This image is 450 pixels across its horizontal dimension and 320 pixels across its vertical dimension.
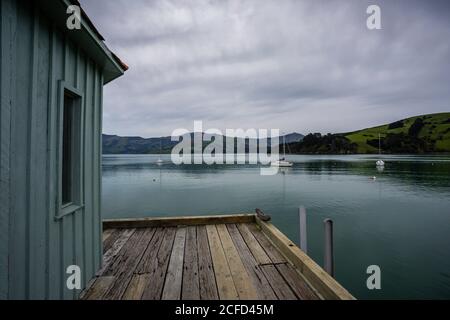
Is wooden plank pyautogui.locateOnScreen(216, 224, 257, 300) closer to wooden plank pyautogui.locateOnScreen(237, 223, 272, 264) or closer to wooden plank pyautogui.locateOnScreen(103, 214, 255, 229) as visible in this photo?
wooden plank pyautogui.locateOnScreen(237, 223, 272, 264)

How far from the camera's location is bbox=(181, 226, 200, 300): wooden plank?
283cm

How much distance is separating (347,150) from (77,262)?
168 meters

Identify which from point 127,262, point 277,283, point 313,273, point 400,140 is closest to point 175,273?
point 127,262

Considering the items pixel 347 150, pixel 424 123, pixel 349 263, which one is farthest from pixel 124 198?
pixel 424 123

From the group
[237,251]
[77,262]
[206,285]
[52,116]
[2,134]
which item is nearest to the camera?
[2,134]

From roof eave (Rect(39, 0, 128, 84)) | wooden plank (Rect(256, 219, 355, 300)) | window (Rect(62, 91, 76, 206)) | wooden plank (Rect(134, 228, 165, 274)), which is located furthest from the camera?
wooden plank (Rect(134, 228, 165, 274))

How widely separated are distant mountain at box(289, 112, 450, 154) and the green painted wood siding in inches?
6412

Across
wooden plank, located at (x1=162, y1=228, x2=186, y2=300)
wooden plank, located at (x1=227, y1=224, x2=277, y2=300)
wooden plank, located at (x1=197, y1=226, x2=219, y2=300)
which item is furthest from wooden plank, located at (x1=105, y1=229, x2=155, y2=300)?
wooden plank, located at (x1=227, y1=224, x2=277, y2=300)

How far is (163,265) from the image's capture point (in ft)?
11.7

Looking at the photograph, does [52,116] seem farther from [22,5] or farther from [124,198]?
[124,198]

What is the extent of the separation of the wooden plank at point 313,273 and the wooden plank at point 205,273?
1.27 metres

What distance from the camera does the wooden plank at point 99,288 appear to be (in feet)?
9.07

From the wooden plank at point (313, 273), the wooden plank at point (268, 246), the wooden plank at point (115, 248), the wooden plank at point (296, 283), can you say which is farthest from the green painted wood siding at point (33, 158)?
the wooden plank at point (313, 273)

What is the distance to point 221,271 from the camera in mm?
3371
